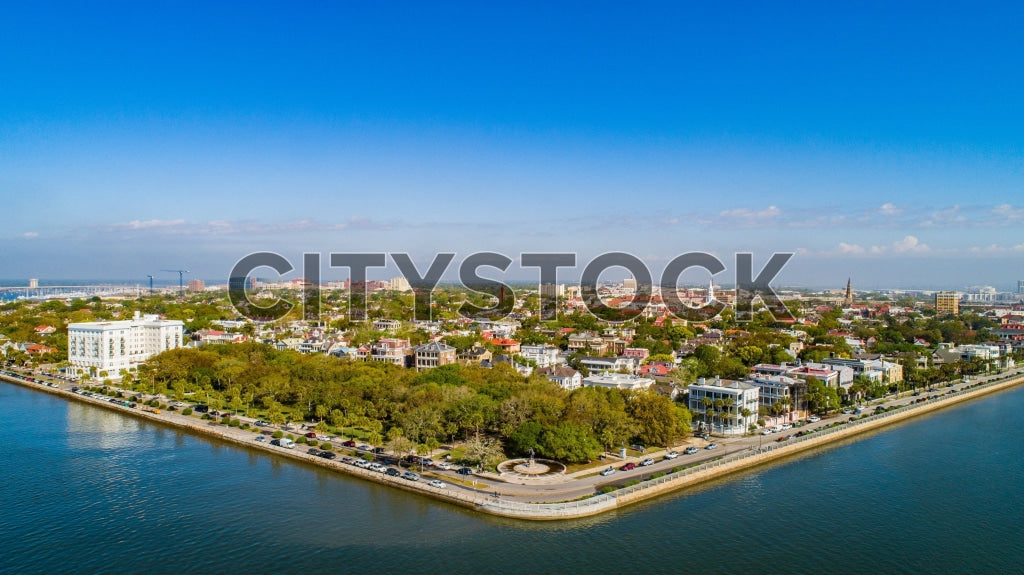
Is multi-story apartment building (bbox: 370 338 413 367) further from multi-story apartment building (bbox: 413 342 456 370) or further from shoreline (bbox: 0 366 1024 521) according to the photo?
shoreline (bbox: 0 366 1024 521)

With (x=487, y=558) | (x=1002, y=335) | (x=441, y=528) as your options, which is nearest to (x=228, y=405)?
(x=441, y=528)

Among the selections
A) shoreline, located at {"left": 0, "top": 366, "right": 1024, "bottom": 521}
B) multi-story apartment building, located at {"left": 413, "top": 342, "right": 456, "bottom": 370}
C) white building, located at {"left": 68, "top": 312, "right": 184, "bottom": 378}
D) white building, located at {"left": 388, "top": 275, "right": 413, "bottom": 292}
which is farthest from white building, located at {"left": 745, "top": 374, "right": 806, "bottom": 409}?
white building, located at {"left": 388, "top": 275, "right": 413, "bottom": 292}

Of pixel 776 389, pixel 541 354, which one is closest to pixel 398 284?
pixel 541 354

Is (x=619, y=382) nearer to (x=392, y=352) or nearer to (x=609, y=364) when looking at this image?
(x=609, y=364)

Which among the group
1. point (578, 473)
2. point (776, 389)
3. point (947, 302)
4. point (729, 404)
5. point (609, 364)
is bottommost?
point (578, 473)

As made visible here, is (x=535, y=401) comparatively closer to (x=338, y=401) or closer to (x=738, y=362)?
(x=338, y=401)

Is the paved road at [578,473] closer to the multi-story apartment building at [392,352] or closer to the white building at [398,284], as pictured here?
the multi-story apartment building at [392,352]
